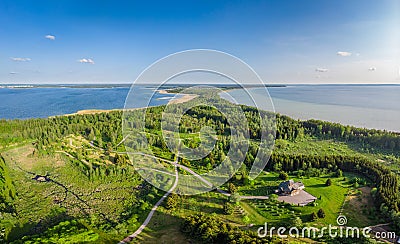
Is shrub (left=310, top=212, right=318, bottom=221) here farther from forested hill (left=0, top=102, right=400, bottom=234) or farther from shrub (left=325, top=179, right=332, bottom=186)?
shrub (left=325, top=179, right=332, bottom=186)

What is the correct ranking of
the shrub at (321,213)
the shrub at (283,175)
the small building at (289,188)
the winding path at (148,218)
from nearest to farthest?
the winding path at (148,218) < the shrub at (321,213) < the small building at (289,188) < the shrub at (283,175)

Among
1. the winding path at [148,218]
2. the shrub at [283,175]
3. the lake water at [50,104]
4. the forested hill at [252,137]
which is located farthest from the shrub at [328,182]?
the lake water at [50,104]

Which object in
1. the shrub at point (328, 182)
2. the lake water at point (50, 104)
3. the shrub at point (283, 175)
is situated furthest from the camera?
the lake water at point (50, 104)

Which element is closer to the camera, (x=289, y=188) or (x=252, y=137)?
(x=289, y=188)

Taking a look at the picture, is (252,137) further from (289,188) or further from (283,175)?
(289,188)

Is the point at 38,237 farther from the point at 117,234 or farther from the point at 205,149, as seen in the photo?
the point at 205,149

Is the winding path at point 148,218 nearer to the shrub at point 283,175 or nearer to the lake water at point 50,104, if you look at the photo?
the lake water at point 50,104

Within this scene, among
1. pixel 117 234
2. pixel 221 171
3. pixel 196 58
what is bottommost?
pixel 117 234

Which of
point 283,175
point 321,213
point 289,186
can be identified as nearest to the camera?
point 321,213

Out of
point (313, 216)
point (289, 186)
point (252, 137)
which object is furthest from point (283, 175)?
point (252, 137)

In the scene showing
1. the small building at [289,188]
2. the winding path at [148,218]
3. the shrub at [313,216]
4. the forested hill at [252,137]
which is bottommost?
the winding path at [148,218]

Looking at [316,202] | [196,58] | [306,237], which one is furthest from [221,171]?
[196,58]
